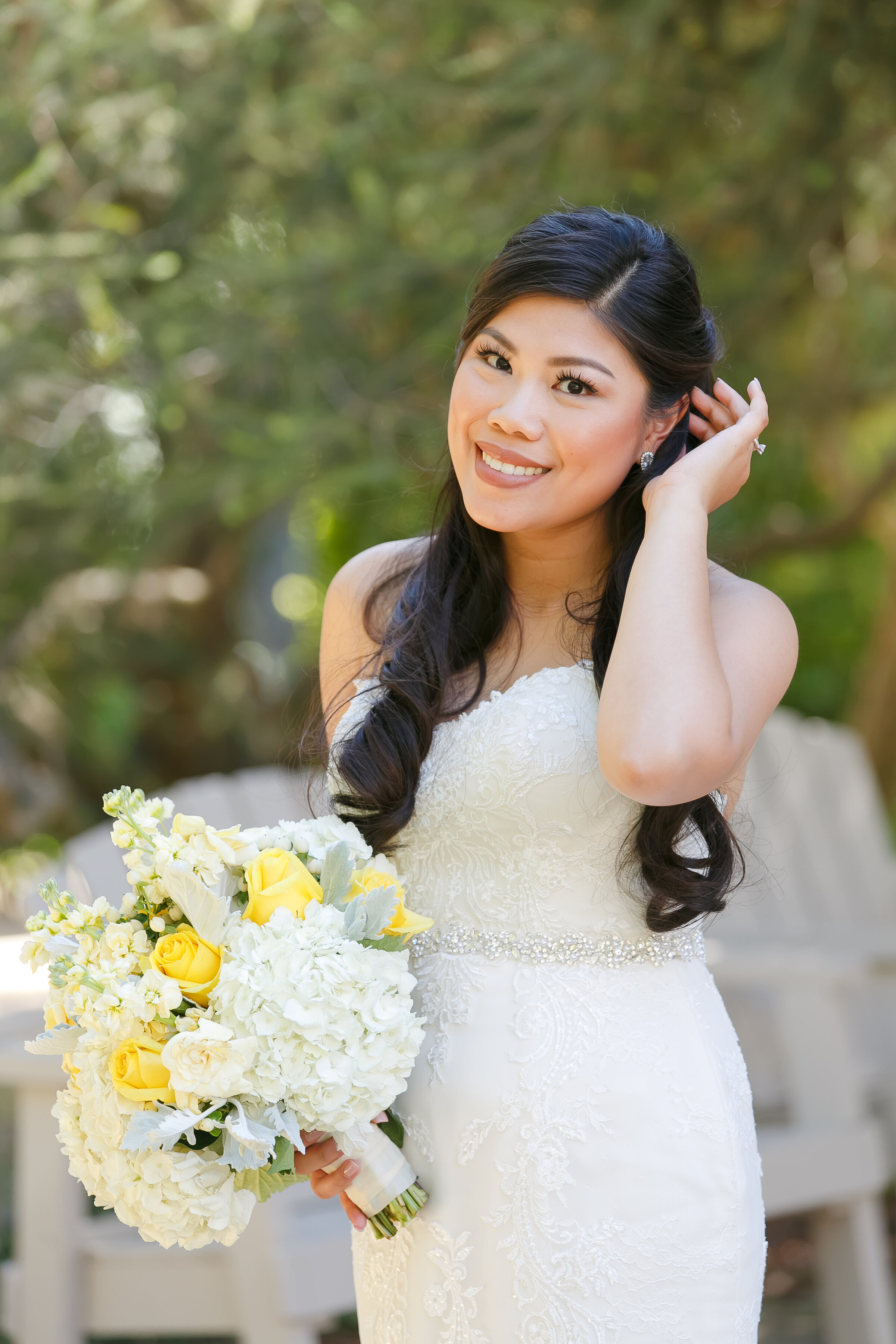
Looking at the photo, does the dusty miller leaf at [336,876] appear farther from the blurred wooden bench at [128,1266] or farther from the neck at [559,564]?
the blurred wooden bench at [128,1266]

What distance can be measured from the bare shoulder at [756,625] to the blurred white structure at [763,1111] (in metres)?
0.50

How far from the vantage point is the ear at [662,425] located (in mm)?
2184

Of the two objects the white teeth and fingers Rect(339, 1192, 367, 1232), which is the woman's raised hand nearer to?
the white teeth

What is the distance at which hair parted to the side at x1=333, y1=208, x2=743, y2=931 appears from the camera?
2.08m

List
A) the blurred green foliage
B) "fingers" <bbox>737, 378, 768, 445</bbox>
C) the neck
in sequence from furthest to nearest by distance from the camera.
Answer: the blurred green foliage
the neck
"fingers" <bbox>737, 378, 768, 445</bbox>

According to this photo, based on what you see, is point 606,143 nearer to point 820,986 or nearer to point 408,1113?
point 820,986

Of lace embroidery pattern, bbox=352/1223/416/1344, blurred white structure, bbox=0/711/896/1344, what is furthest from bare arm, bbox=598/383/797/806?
lace embroidery pattern, bbox=352/1223/416/1344

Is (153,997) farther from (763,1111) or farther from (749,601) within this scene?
(763,1111)

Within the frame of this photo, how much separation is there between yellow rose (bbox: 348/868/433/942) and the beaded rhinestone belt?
229mm

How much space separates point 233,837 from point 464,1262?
721mm

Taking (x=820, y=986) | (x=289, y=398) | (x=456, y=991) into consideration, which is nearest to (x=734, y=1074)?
(x=456, y=991)

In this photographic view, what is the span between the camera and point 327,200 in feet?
17.5

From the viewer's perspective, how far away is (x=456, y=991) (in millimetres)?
2074

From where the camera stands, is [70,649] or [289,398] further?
[70,649]
